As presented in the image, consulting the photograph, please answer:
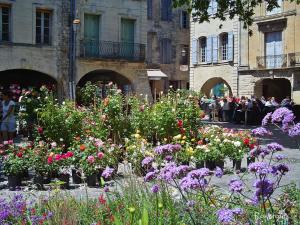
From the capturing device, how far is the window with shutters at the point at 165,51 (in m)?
38.8

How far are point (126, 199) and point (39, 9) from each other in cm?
2059

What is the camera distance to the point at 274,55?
30.7 metres

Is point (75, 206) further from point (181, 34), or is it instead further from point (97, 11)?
point (181, 34)

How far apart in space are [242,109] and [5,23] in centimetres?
1115


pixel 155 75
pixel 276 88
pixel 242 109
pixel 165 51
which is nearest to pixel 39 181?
pixel 242 109

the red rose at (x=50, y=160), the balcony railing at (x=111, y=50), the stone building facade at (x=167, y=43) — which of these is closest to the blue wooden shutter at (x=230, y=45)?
the stone building facade at (x=167, y=43)

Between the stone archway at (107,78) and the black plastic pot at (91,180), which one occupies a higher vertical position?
the stone archway at (107,78)

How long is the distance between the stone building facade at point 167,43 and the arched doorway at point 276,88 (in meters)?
7.98

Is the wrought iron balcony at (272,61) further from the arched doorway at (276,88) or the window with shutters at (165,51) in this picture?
the window with shutters at (165,51)

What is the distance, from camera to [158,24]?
1518 inches

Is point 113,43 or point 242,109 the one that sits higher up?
point 113,43

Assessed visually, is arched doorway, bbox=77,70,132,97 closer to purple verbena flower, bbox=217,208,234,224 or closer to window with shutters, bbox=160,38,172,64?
window with shutters, bbox=160,38,172,64

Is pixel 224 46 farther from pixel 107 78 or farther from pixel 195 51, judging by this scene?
pixel 107 78

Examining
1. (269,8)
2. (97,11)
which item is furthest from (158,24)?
(269,8)
